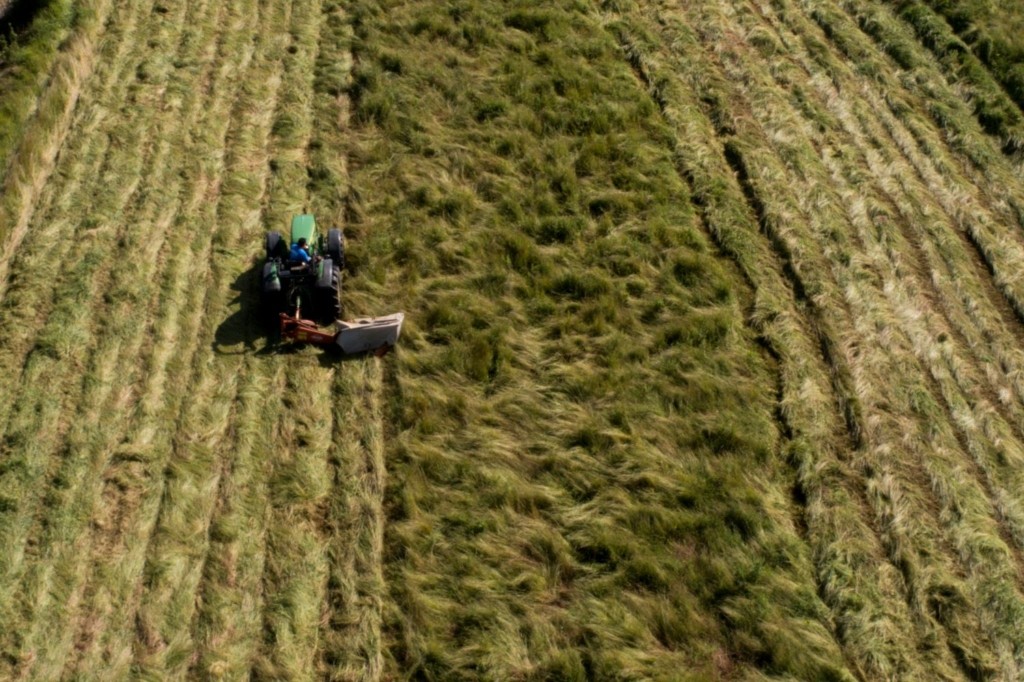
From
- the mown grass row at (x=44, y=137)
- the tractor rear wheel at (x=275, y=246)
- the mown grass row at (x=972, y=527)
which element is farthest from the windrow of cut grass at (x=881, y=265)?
the mown grass row at (x=44, y=137)

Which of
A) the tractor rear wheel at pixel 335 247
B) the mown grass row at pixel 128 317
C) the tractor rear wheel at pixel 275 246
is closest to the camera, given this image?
the mown grass row at pixel 128 317

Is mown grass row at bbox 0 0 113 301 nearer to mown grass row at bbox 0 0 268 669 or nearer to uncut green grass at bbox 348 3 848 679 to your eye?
mown grass row at bbox 0 0 268 669

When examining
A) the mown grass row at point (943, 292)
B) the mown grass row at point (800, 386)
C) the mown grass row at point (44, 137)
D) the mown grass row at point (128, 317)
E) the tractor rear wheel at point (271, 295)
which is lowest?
the mown grass row at point (44, 137)

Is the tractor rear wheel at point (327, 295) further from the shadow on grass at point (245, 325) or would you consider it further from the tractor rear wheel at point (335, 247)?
the shadow on grass at point (245, 325)

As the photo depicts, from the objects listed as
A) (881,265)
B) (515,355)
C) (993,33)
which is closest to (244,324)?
(515,355)

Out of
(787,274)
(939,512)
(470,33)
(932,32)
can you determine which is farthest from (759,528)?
(932,32)

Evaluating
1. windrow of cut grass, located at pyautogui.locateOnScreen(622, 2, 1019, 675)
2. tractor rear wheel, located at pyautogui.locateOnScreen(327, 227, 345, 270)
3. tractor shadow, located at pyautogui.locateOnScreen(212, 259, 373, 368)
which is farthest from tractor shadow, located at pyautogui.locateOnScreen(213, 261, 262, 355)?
windrow of cut grass, located at pyautogui.locateOnScreen(622, 2, 1019, 675)
